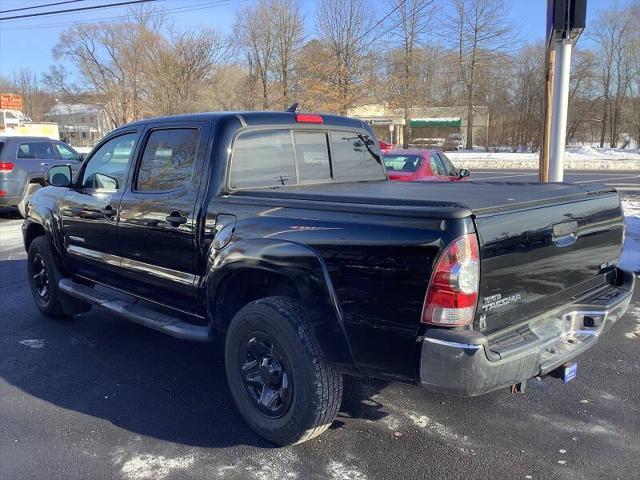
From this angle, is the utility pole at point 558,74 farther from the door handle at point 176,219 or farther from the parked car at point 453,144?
the parked car at point 453,144

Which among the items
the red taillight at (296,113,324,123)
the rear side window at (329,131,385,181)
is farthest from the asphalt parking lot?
the red taillight at (296,113,324,123)

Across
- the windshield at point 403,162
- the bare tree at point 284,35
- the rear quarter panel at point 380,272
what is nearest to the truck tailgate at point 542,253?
the rear quarter panel at point 380,272

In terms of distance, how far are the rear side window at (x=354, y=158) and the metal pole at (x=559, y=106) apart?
4.02m

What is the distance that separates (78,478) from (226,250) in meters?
1.46

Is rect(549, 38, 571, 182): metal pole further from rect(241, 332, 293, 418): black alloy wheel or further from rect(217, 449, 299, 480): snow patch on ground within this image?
rect(217, 449, 299, 480): snow patch on ground

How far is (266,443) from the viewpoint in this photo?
331cm

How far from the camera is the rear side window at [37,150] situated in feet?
41.4

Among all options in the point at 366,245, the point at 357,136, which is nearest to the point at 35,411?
the point at 366,245

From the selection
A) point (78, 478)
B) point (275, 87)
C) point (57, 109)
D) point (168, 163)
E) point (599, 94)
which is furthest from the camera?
point (57, 109)

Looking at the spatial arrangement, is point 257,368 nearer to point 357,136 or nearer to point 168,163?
point 168,163

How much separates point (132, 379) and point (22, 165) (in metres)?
10.1

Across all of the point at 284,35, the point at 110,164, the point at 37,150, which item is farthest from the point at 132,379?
the point at 284,35

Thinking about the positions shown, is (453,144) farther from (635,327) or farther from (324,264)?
(324,264)

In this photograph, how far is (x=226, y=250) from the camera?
336cm
